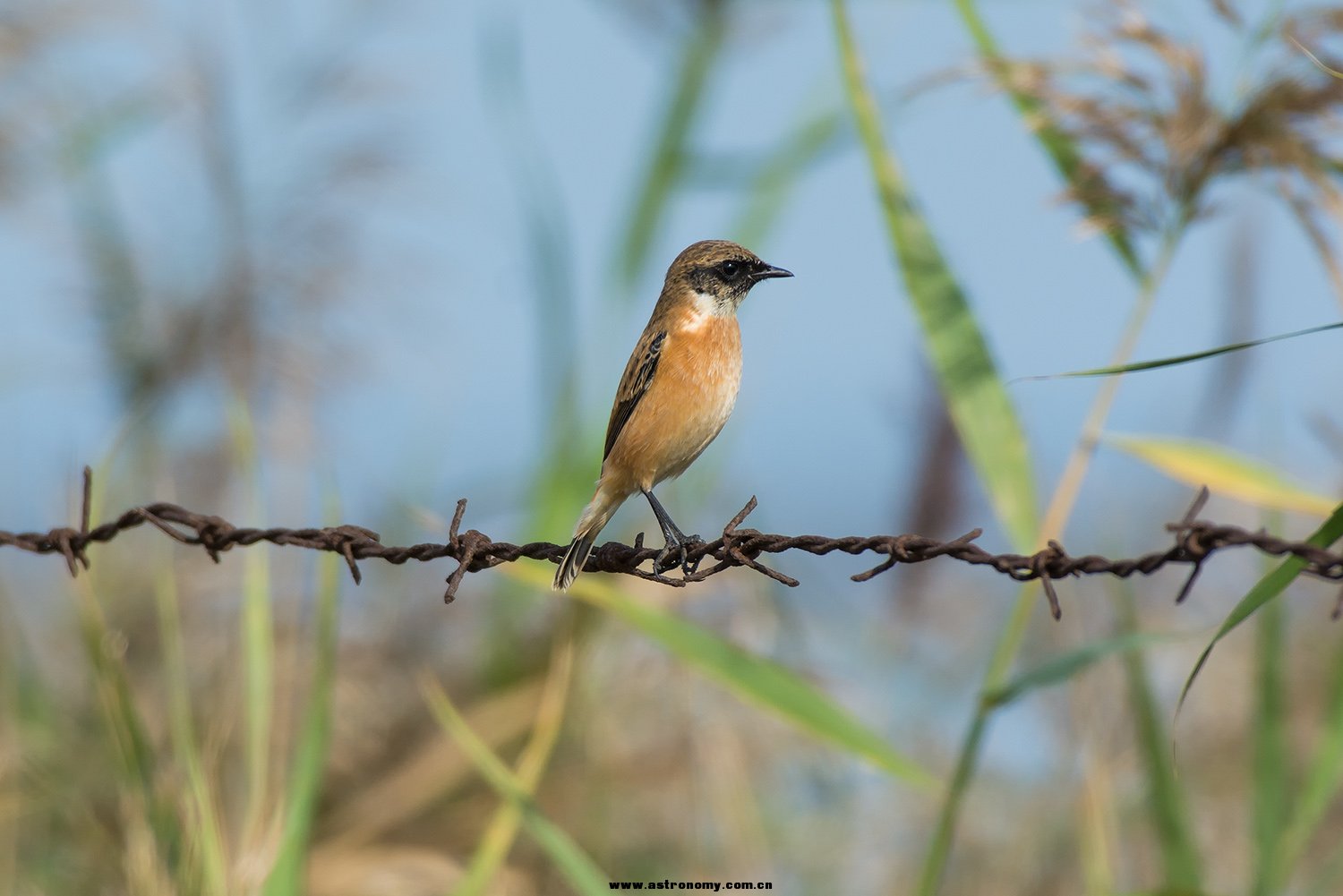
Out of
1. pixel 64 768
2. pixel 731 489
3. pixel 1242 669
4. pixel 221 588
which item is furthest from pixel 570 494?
pixel 1242 669

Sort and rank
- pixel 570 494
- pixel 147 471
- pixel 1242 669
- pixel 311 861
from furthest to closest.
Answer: pixel 1242 669
pixel 147 471
pixel 311 861
pixel 570 494

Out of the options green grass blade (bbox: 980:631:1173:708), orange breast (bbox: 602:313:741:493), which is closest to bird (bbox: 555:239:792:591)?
orange breast (bbox: 602:313:741:493)

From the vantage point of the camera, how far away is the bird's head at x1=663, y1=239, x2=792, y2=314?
372 cm

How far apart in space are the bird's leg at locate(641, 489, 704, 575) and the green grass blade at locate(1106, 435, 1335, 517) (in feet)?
3.60

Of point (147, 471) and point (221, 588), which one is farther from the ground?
point (147, 471)

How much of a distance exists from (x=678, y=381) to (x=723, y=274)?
1.38 feet

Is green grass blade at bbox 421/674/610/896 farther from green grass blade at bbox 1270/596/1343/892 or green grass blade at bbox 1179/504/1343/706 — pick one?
green grass blade at bbox 1270/596/1343/892

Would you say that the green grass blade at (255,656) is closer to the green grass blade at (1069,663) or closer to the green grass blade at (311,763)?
the green grass blade at (311,763)

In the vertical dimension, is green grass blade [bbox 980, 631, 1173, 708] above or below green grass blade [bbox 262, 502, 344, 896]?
above

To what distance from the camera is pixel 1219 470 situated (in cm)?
317

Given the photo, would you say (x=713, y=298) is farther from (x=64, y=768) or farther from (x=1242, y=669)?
(x=1242, y=669)

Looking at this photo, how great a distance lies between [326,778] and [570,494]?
1.83 meters

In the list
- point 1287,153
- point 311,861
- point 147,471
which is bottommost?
point 311,861

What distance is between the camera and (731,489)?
5488mm
